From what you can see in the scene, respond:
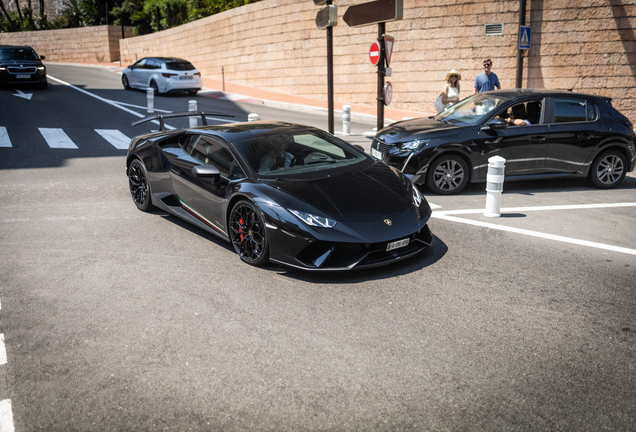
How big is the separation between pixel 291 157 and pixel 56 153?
7.80 metres

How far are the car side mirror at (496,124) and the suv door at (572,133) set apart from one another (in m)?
0.85

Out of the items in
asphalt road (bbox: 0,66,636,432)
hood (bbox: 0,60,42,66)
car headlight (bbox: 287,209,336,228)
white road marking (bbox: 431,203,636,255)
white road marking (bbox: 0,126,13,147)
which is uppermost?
hood (bbox: 0,60,42,66)

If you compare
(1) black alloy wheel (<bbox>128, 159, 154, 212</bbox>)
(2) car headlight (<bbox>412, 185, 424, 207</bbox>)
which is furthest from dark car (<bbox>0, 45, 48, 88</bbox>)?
(2) car headlight (<bbox>412, 185, 424, 207</bbox>)

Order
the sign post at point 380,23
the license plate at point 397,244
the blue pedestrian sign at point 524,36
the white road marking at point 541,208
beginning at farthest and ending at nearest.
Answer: the blue pedestrian sign at point 524,36 < the sign post at point 380,23 < the white road marking at point 541,208 < the license plate at point 397,244

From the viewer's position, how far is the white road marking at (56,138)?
485 inches

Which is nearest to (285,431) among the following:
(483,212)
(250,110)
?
(483,212)

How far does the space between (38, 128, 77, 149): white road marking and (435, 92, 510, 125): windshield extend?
8257 mm

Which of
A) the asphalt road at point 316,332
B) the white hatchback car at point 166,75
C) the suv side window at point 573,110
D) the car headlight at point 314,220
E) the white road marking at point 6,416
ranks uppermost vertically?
the white hatchback car at point 166,75

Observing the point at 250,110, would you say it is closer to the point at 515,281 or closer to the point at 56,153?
the point at 56,153

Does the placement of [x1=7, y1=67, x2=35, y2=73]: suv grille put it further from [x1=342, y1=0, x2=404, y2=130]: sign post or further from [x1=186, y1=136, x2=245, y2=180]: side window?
[x1=186, y1=136, x2=245, y2=180]: side window

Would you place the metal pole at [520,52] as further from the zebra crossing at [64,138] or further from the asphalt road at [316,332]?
the zebra crossing at [64,138]

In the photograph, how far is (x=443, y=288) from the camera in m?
4.69

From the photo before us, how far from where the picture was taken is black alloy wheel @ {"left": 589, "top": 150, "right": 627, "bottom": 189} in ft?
28.7

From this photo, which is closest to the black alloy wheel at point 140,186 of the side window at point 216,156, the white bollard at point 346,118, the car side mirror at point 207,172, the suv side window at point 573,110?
the side window at point 216,156
